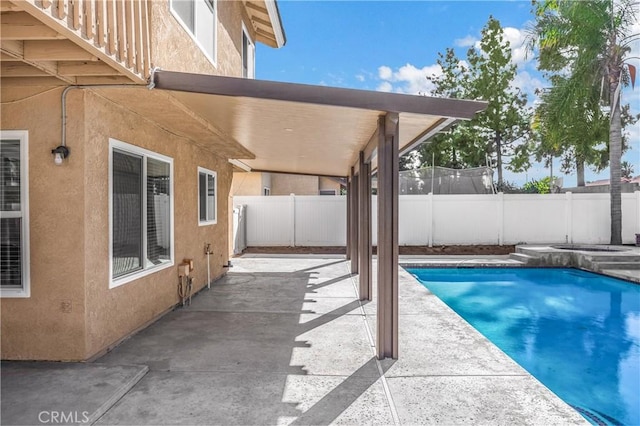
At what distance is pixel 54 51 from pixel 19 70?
29.7 inches

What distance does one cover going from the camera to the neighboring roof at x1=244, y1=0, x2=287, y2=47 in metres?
9.08

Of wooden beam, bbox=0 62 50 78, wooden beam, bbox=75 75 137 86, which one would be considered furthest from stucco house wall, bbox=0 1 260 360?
wooden beam, bbox=0 62 50 78

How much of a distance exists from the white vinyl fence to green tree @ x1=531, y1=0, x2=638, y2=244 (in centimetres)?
102

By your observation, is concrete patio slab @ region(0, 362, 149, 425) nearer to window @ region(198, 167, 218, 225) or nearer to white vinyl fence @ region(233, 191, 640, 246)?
window @ region(198, 167, 218, 225)

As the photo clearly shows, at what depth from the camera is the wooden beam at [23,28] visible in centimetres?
260

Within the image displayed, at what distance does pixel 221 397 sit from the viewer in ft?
11.3

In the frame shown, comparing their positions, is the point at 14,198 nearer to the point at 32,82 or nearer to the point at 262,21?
the point at 32,82

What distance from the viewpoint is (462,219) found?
47.7 ft

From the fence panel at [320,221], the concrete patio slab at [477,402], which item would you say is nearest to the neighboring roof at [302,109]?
the concrete patio slab at [477,402]

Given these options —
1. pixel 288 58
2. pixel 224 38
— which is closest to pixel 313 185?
pixel 288 58

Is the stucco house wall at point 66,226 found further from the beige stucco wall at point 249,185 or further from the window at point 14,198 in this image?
the beige stucco wall at point 249,185

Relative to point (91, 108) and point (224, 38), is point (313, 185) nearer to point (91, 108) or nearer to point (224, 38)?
point (224, 38)

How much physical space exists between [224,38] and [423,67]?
64.6ft

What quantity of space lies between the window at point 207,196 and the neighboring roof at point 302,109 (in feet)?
5.55
